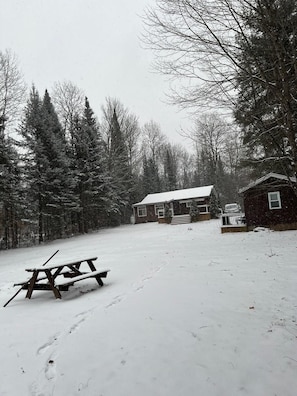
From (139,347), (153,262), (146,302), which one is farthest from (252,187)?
(139,347)

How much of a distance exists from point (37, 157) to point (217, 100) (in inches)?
835

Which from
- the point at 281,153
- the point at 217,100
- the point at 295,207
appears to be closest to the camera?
the point at 217,100

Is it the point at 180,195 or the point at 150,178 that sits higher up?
the point at 150,178

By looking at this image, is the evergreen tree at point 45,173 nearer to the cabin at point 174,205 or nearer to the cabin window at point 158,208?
Result: the cabin at point 174,205

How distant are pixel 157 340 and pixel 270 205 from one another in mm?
17683

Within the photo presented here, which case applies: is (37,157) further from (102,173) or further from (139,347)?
(139,347)

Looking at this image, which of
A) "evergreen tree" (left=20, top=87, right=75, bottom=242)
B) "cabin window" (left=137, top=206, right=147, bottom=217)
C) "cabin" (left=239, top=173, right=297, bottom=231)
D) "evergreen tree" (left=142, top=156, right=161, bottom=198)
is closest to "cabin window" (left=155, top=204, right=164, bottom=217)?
"cabin window" (left=137, top=206, right=147, bottom=217)

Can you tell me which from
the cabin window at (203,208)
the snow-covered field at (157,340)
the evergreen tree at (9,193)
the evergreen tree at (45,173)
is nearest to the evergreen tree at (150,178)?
the cabin window at (203,208)

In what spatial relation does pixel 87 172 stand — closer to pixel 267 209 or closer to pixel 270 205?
pixel 267 209

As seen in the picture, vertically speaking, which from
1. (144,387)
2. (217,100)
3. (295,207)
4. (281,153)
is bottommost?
(144,387)

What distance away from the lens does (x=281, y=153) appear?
5.28 m

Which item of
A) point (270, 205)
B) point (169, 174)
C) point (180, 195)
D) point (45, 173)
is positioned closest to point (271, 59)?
point (270, 205)

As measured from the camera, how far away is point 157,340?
3572 mm

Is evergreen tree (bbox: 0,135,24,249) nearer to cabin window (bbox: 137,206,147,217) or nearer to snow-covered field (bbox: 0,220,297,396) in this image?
snow-covered field (bbox: 0,220,297,396)
